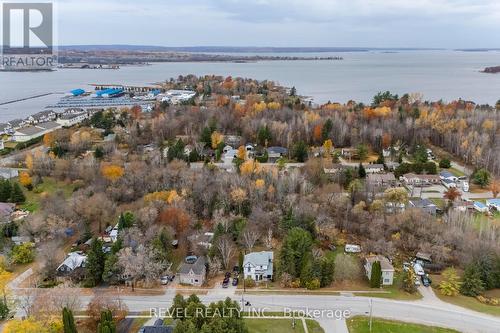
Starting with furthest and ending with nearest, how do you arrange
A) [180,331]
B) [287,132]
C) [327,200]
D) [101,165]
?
1. [287,132]
2. [101,165]
3. [327,200]
4. [180,331]

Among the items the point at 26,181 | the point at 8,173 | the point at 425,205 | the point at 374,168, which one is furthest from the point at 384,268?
the point at 8,173

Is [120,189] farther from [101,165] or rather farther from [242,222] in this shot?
[242,222]

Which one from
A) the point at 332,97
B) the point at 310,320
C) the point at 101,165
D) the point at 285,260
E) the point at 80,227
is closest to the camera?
the point at 310,320

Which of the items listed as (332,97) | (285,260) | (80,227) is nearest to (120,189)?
(80,227)

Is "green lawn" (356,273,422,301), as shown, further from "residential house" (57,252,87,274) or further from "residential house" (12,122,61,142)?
"residential house" (12,122,61,142)

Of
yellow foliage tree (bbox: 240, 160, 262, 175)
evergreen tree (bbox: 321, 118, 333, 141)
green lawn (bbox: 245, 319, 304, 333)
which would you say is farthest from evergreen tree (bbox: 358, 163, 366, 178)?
green lawn (bbox: 245, 319, 304, 333)

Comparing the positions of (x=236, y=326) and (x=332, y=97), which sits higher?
(x=332, y=97)

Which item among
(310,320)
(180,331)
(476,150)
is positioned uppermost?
(476,150)
